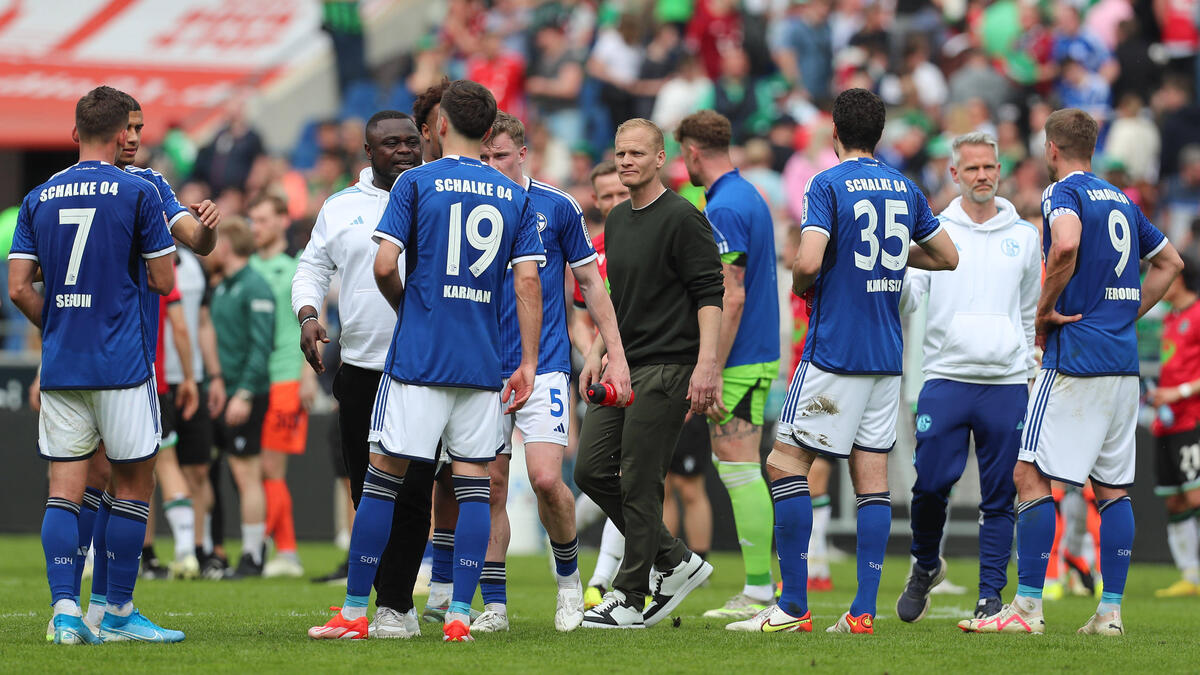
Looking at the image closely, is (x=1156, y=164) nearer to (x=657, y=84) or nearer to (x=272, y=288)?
(x=657, y=84)

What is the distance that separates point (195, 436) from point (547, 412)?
484 centimetres

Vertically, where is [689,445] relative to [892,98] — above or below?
below

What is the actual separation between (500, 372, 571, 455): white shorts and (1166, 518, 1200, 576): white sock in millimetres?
5958

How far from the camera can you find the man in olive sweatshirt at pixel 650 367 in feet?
25.7

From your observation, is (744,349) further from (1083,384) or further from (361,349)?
(361,349)

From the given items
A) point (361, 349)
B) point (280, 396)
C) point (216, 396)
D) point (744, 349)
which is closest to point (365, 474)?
point (361, 349)

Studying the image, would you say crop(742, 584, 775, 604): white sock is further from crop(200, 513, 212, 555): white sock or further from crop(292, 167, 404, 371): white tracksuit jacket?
crop(200, 513, 212, 555): white sock

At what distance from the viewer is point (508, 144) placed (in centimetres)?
817

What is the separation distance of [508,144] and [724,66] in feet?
42.3

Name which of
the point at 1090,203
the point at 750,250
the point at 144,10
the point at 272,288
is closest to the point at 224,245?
the point at 272,288

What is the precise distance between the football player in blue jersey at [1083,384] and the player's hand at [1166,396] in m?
3.87

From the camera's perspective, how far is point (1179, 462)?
458 inches

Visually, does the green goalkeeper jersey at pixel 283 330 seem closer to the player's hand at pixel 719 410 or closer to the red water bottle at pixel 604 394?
the player's hand at pixel 719 410

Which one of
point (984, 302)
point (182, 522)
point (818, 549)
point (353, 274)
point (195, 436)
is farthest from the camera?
point (195, 436)
